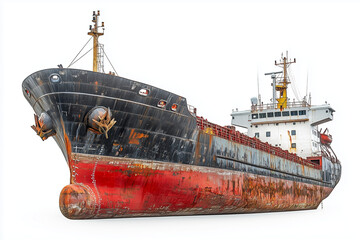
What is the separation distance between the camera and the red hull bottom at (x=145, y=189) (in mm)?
12703

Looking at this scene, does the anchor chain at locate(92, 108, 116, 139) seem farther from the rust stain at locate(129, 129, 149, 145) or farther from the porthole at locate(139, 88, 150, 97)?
the porthole at locate(139, 88, 150, 97)

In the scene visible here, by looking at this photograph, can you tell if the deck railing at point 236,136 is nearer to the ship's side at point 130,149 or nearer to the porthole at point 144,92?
the ship's side at point 130,149

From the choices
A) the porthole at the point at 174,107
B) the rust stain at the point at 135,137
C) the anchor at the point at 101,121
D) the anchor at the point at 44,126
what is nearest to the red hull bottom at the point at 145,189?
the rust stain at the point at 135,137

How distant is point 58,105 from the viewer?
510 inches

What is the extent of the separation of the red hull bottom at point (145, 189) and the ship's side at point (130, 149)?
0.10 feet

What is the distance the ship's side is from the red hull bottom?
3 cm

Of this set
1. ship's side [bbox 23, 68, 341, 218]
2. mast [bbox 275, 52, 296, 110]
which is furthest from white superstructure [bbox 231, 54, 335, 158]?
ship's side [bbox 23, 68, 341, 218]

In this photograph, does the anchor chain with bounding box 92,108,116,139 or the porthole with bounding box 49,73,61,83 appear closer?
the anchor chain with bounding box 92,108,116,139

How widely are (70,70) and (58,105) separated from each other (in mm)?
1168

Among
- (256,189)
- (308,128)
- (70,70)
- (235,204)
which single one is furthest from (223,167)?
(308,128)

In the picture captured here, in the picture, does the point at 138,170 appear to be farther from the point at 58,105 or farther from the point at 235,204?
the point at 235,204

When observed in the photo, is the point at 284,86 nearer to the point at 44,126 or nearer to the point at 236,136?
the point at 236,136

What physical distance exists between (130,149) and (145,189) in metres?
1.46

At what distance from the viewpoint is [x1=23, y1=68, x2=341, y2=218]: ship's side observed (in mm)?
12852
